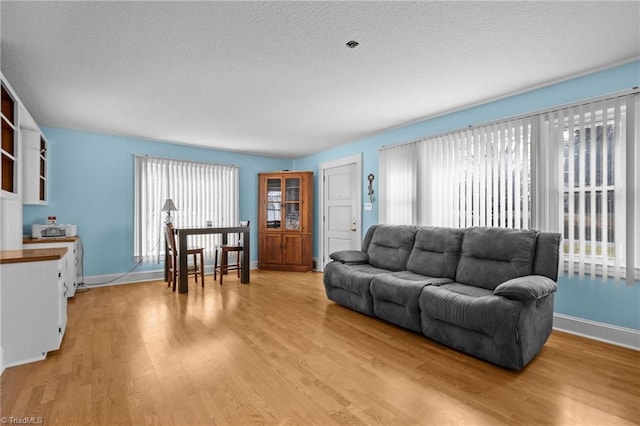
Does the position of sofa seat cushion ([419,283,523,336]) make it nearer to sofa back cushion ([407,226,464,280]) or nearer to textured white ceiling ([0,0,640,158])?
sofa back cushion ([407,226,464,280])

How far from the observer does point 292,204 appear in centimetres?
625

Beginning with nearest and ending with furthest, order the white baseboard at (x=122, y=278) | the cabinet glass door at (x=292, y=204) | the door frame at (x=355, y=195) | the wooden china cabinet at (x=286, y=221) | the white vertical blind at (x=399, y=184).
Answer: the white vertical blind at (x=399, y=184)
the white baseboard at (x=122, y=278)
the door frame at (x=355, y=195)
the wooden china cabinet at (x=286, y=221)
the cabinet glass door at (x=292, y=204)

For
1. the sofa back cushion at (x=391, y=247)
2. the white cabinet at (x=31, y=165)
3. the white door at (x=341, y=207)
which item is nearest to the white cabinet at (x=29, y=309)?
the white cabinet at (x=31, y=165)

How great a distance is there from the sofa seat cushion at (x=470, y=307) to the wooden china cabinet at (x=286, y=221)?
358 cm

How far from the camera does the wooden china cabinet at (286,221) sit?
20.1 feet

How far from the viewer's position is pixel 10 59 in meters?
2.51

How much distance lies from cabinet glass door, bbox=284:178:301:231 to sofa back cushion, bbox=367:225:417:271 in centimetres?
239

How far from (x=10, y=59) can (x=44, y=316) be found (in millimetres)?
2166

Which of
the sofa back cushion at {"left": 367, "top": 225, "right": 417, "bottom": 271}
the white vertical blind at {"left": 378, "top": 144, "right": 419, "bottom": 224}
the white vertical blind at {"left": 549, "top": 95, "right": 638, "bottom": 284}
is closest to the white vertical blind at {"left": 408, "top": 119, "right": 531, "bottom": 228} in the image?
the white vertical blind at {"left": 378, "top": 144, "right": 419, "bottom": 224}

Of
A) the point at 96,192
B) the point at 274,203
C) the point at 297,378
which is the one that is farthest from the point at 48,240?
the point at 297,378

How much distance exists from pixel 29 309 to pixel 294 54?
2.92m

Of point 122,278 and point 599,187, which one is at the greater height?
point 599,187

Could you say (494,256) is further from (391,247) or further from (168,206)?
(168,206)

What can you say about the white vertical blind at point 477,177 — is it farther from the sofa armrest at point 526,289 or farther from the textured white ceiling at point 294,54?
the sofa armrest at point 526,289
